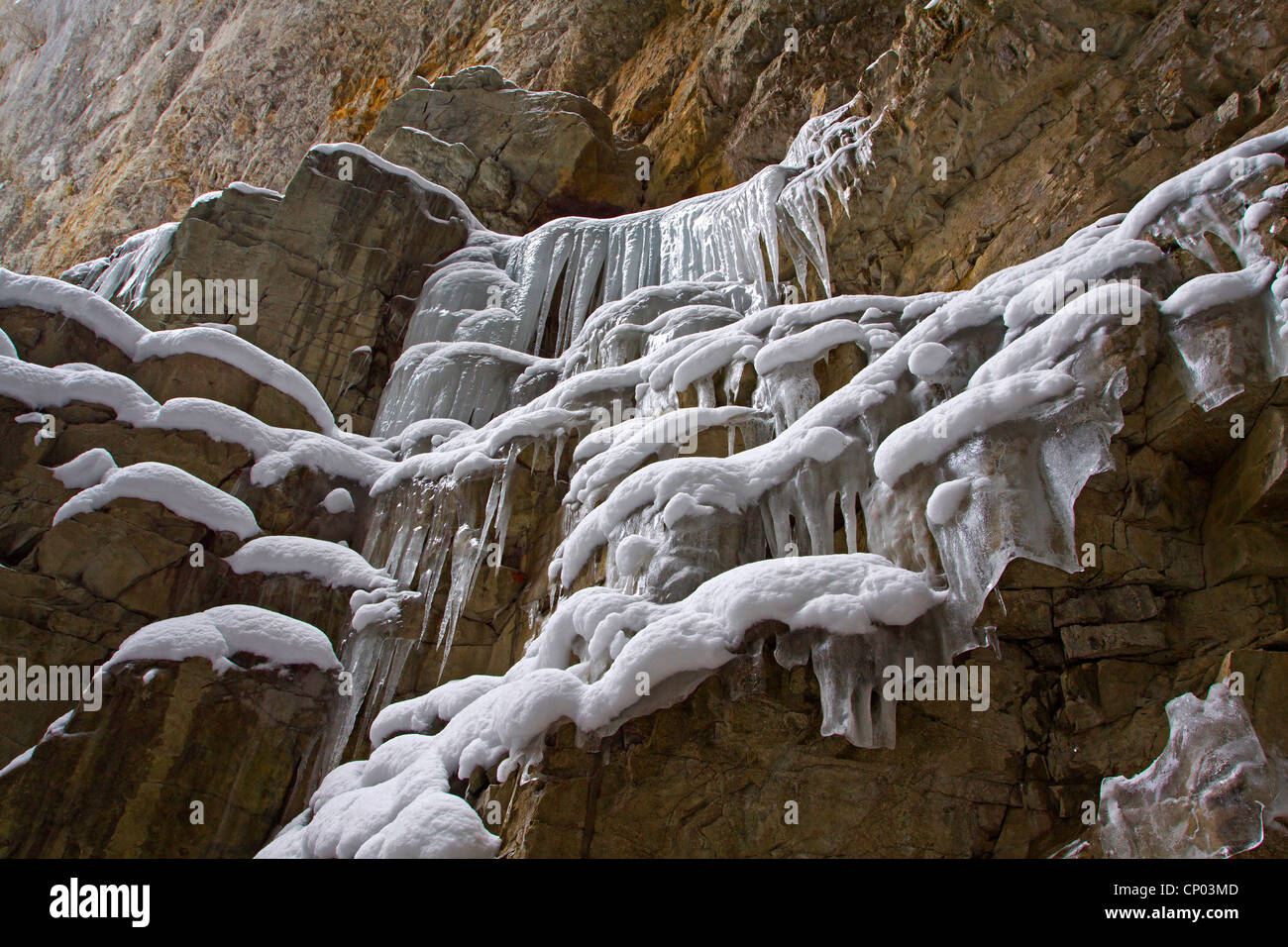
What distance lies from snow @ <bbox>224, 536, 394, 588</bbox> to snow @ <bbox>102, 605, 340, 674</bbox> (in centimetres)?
44

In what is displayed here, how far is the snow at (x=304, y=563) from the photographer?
772 centimetres

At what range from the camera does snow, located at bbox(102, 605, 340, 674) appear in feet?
21.7

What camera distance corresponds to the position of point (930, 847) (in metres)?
4.45

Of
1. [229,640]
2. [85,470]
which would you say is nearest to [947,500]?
[229,640]

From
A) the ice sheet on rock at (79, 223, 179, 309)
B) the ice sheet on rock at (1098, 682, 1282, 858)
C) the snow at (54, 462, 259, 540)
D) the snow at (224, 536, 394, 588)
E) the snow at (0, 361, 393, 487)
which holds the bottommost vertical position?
the ice sheet on rock at (1098, 682, 1282, 858)

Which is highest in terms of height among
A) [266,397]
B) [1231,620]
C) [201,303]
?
[201,303]

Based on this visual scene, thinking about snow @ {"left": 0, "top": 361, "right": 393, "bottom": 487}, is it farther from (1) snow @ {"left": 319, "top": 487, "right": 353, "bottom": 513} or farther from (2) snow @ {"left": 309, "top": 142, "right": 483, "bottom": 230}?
(2) snow @ {"left": 309, "top": 142, "right": 483, "bottom": 230}

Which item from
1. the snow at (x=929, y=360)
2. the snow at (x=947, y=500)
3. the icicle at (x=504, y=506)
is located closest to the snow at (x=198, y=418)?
the icicle at (x=504, y=506)

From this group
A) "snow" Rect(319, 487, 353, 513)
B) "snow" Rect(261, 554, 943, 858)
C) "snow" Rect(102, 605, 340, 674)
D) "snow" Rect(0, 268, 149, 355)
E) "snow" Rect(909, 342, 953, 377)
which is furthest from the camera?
"snow" Rect(0, 268, 149, 355)

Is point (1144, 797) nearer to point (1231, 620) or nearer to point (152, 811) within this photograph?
point (1231, 620)

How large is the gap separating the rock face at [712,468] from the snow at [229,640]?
113 millimetres

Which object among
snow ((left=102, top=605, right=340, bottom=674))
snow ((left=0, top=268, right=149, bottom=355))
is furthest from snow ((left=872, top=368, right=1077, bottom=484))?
snow ((left=0, top=268, right=149, bottom=355))
